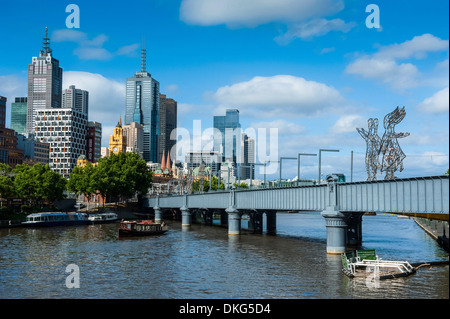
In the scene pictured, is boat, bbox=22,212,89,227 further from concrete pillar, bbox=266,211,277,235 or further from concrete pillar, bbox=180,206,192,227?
concrete pillar, bbox=266,211,277,235

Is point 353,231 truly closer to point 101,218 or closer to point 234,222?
point 234,222

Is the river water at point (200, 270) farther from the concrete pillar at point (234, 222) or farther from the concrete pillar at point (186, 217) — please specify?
the concrete pillar at point (186, 217)

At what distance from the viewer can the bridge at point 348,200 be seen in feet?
163

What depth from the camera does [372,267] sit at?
2042 inches

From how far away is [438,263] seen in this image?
5709 centimetres

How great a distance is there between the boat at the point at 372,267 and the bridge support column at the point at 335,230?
34.8 ft

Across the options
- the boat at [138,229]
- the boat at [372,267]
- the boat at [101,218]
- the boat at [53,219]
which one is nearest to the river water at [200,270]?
the boat at [372,267]

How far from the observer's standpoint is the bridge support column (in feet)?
211

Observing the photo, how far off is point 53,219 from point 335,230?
261ft

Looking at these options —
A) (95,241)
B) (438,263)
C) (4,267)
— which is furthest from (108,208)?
(438,263)

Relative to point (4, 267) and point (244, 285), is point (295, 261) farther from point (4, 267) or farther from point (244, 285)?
point (4, 267)

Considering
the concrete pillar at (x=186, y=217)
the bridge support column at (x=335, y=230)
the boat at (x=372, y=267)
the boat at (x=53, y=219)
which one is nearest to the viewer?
the boat at (x=372, y=267)

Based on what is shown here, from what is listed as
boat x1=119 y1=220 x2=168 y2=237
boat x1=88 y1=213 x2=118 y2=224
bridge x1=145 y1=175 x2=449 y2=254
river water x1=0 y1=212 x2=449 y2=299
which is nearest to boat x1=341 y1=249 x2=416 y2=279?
river water x1=0 y1=212 x2=449 y2=299

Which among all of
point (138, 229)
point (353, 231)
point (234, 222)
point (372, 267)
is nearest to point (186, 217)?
point (234, 222)
